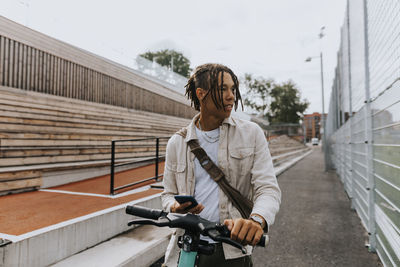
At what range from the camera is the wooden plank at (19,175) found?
4480 mm

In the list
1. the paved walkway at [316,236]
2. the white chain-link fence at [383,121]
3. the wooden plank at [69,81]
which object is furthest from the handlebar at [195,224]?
the wooden plank at [69,81]

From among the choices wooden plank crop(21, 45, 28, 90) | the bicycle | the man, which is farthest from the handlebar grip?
wooden plank crop(21, 45, 28, 90)

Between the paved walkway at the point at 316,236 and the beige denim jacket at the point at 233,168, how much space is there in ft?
6.95

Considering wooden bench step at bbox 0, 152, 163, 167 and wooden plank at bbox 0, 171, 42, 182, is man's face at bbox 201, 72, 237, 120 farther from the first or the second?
wooden bench step at bbox 0, 152, 163, 167

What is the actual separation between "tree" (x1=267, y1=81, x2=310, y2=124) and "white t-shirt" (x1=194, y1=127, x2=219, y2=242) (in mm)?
37991

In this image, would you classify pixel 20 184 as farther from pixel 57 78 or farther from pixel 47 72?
pixel 57 78

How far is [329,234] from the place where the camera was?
12.7 ft

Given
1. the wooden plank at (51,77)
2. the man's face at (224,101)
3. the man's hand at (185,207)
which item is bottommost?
the man's hand at (185,207)

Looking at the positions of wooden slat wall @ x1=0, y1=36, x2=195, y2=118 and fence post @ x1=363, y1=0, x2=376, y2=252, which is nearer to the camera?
fence post @ x1=363, y1=0, x2=376, y2=252

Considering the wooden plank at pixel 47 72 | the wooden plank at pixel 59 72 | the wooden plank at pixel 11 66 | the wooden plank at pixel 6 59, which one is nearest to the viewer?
the wooden plank at pixel 6 59

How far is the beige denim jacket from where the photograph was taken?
4.13 feet

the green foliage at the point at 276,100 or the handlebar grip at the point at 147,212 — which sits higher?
the green foliage at the point at 276,100

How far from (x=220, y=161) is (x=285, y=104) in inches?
1540

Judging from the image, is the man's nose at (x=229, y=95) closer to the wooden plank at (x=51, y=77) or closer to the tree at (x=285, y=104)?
the wooden plank at (x=51, y=77)
